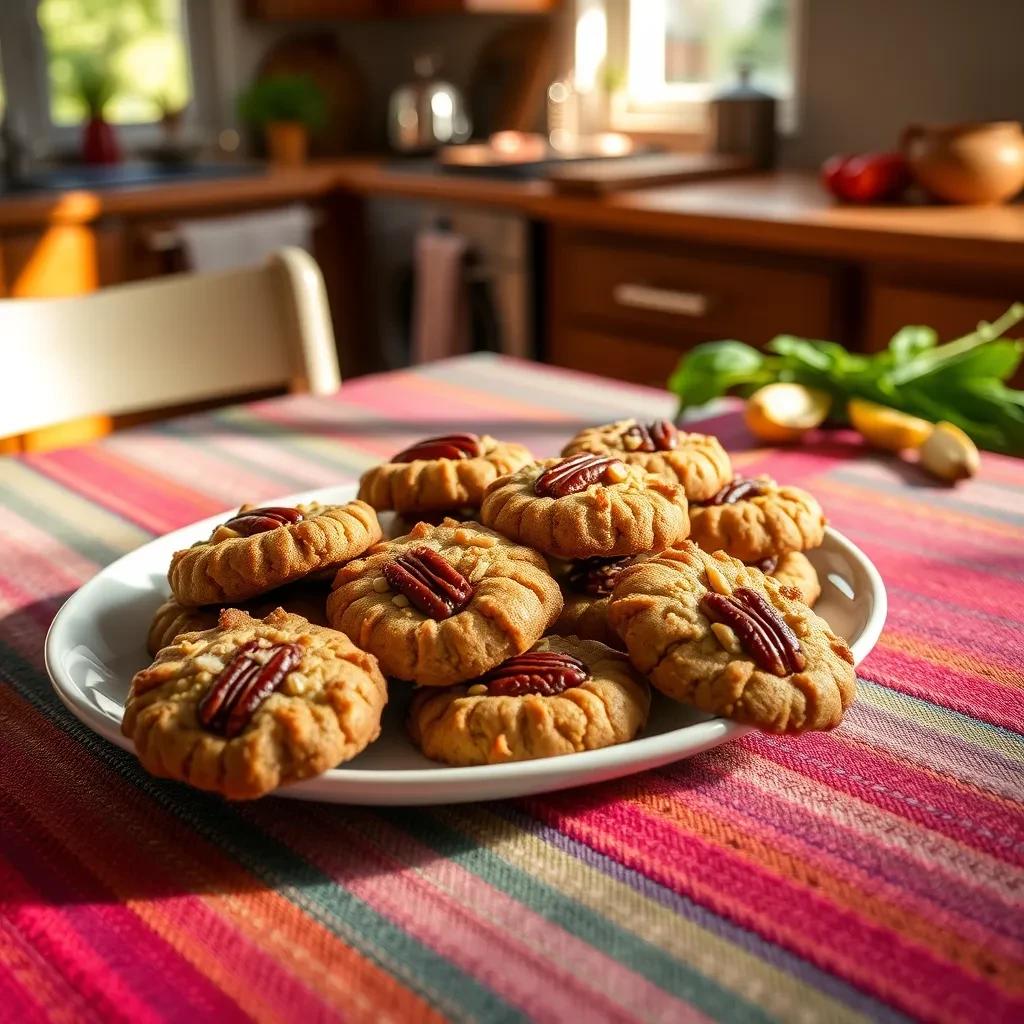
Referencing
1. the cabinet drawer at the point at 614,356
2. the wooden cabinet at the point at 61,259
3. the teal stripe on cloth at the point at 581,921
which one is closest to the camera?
the teal stripe on cloth at the point at 581,921

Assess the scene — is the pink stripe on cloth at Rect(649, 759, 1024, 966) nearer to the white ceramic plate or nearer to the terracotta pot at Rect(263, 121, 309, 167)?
the white ceramic plate

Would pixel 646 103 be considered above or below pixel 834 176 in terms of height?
above

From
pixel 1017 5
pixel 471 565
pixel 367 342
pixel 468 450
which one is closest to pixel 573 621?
pixel 471 565

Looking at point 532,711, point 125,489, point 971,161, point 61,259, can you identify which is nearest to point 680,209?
point 971,161

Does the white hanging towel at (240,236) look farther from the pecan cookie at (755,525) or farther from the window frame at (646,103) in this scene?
the pecan cookie at (755,525)

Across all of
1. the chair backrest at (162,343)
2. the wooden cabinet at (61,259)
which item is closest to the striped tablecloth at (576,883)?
the chair backrest at (162,343)

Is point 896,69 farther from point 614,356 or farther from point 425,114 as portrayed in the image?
point 425,114
